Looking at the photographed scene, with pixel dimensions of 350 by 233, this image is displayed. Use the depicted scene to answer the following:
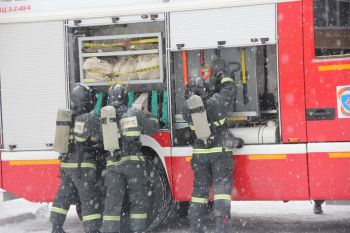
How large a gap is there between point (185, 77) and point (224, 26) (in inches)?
31.7

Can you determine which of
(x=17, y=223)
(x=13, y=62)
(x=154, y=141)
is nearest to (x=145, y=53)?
(x=154, y=141)

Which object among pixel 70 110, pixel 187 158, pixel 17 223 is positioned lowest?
pixel 17 223

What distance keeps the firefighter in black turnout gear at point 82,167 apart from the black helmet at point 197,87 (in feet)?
3.96

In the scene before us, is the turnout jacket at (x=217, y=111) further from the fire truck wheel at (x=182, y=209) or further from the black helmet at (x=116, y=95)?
the fire truck wheel at (x=182, y=209)

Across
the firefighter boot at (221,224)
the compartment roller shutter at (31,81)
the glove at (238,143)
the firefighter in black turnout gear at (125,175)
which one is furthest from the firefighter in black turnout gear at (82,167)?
the glove at (238,143)

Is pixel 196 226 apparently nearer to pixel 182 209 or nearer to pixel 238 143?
pixel 238 143

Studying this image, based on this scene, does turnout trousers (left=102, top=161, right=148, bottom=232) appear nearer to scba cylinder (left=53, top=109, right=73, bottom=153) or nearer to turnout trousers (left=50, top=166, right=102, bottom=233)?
turnout trousers (left=50, top=166, right=102, bottom=233)

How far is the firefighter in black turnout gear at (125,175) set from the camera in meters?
7.17

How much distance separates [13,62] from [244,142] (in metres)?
3.06

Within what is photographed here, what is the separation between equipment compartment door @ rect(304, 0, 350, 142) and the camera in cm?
666

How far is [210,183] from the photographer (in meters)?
7.20

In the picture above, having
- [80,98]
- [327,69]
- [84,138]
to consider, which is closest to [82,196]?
[84,138]

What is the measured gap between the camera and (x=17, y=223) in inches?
357

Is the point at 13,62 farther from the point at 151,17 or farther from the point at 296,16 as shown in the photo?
the point at 296,16
